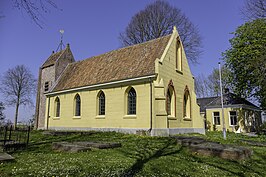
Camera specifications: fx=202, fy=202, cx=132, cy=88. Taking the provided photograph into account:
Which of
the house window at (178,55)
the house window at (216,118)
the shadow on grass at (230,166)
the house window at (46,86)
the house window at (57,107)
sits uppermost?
the house window at (178,55)

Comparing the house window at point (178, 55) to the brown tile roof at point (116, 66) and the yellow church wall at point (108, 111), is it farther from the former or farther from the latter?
the yellow church wall at point (108, 111)

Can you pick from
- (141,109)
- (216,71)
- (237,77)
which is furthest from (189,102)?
(216,71)

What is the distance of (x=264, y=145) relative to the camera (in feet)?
40.4

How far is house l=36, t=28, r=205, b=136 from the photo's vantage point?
16.8 m

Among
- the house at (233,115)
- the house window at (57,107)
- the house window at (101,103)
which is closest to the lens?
the house window at (101,103)

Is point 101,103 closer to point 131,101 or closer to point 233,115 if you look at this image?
point 131,101

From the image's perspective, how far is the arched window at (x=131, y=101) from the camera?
18.1 m

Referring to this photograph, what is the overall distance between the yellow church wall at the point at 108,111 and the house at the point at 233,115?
18.9 metres

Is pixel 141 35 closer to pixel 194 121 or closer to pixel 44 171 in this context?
pixel 194 121

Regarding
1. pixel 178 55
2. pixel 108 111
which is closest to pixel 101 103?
pixel 108 111

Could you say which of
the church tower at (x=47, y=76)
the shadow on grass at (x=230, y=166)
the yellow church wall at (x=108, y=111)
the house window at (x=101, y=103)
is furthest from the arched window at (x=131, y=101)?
the church tower at (x=47, y=76)

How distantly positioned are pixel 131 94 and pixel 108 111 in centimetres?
298

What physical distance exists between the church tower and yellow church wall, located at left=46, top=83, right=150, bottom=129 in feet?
12.6

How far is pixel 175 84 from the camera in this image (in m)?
19.3
